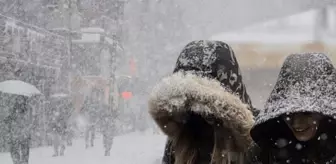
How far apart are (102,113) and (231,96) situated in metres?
13.8

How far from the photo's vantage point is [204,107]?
2031 millimetres

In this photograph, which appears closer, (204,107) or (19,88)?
(204,107)

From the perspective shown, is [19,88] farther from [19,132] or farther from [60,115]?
[60,115]

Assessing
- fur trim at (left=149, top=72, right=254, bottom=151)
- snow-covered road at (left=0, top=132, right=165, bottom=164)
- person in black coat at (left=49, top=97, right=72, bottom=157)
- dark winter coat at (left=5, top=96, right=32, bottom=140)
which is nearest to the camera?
fur trim at (left=149, top=72, right=254, bottom=151)

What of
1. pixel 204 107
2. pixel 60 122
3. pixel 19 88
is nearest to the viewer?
pixel 204 107

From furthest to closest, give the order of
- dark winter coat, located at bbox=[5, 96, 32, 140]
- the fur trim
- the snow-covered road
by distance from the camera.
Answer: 1. the snow-covered road
2. dark winter coat, located at bbox=[5, 96, 32, 140]
3. the fur trim

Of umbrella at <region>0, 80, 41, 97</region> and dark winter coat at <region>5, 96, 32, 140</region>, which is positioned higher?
umbrella at <region>0, 80, 41, 97</region>

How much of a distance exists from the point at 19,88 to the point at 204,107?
7111 millimetres

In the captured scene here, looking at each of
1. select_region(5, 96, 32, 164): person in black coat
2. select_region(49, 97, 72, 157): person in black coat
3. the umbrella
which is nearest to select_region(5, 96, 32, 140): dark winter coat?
select_region(5, 96, 32, 164): person in black coat

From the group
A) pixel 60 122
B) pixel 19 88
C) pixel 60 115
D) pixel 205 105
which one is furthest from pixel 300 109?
pixel 60 115

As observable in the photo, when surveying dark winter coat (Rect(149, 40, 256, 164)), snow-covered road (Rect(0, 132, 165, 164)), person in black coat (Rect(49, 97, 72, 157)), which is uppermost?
dark winter coat (Rect(149, 40, 256, 164))

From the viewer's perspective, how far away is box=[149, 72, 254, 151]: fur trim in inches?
78.7

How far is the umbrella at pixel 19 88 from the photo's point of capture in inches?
336

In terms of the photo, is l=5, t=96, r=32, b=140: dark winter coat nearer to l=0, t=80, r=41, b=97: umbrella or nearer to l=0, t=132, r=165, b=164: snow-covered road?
l=0, t=80, r=41, b=97: umbrella
